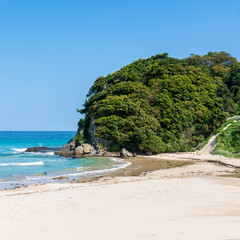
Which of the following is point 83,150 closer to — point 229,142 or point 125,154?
point 125,154

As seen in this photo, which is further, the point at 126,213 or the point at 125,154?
the point at 125,154

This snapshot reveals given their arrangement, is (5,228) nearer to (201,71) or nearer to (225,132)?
(225,132)

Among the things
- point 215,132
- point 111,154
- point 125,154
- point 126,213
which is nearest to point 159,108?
point 215,132

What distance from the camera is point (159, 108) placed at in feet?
140

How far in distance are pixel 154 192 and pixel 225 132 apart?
1073 inches

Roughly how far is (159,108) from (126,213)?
108 feet

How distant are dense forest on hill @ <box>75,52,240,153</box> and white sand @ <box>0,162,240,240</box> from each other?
23.2m

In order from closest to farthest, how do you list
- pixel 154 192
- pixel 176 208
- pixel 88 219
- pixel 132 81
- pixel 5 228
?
1. pixel 5 228
2. pixel 88 219
3. pixel 176 208
4. pixel 154 192
5. pixel 132 81

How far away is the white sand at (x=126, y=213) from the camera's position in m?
8.62

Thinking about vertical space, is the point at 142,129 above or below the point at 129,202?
above

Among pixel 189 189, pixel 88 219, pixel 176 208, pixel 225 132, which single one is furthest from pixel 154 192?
pixel 225 132

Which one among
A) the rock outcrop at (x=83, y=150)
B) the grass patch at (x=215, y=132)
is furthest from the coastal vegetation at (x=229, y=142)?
the rock outcrop at (x=83, y=150)

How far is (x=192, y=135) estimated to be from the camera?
4262 centimetres

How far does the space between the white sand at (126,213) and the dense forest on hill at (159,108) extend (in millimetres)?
23199
